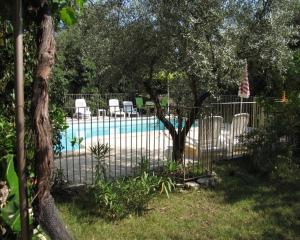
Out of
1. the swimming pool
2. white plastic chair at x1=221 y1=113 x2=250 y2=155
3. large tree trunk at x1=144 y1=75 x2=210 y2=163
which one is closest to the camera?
large tree trunk at x1=144 y1=75 x2=210 y2=163

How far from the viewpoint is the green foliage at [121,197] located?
514cm

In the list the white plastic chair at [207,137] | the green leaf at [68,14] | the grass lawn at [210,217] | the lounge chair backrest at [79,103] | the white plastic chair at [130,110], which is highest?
the green leaf at [68,14]

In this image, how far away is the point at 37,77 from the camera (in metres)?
2.22

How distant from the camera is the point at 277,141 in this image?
24.8ft

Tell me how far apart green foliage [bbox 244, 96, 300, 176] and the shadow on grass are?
0.26 m

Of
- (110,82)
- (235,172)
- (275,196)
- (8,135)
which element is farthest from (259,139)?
(8,135)

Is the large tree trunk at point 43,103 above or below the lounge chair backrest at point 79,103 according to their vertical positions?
below

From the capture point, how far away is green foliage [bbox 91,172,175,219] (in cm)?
514

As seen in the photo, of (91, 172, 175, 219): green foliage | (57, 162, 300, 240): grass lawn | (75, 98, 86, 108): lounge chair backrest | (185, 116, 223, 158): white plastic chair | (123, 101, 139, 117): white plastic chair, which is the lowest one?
(57, 162, 300, 240): grass lawn

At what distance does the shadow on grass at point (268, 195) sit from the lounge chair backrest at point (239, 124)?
1131 mm

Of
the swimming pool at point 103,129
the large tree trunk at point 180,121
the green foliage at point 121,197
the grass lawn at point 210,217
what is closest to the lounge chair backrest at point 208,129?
the large tree trunk at point 180,121

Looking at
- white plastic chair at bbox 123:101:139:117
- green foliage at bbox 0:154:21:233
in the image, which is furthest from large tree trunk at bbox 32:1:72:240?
white plastic chair at bbox 123:101:139:117

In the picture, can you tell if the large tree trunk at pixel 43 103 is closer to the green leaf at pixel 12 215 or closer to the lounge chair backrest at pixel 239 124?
the green leaf at pixel 12 215

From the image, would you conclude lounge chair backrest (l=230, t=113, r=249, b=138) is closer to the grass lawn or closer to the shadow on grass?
the shadow on grass
